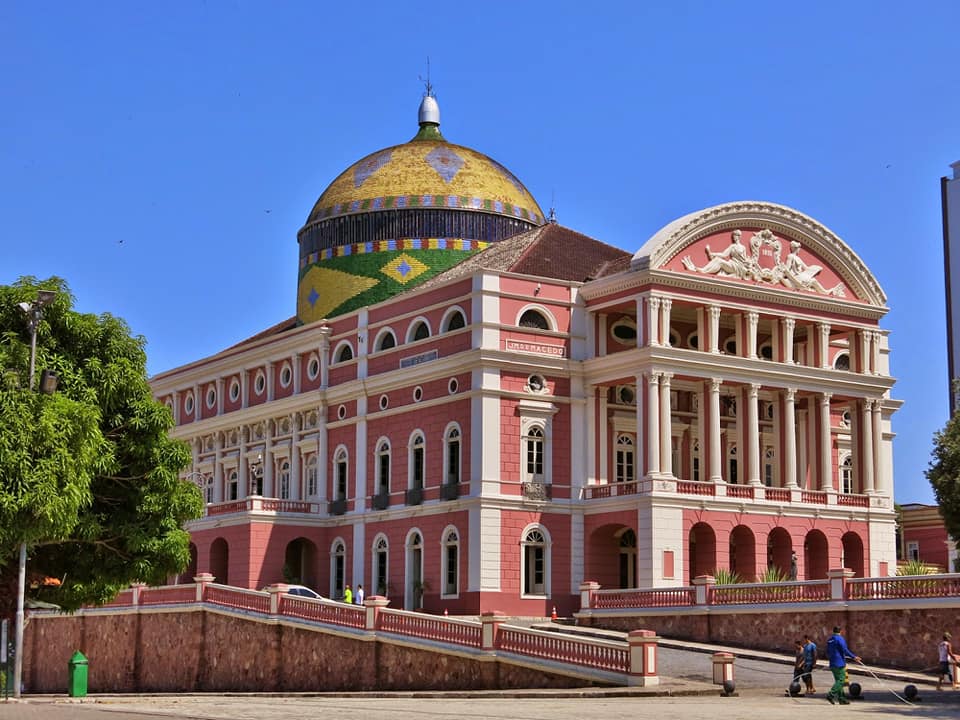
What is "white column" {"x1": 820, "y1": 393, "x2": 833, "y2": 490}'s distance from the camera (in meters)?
53.6

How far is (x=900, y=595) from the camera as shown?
3822cm

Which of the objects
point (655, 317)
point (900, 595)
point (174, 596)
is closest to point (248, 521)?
point (174, 596)

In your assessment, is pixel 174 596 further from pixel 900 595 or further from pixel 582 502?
pixel 900 595

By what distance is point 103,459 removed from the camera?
3484 centimetres

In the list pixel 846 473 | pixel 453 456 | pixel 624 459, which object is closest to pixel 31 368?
pixel 453 456

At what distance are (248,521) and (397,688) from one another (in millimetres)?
17218

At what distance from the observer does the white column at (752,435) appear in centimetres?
5166

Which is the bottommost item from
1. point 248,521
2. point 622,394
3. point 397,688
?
point 397,688

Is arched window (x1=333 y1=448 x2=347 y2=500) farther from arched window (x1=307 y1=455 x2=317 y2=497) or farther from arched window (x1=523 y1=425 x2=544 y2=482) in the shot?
arched window (x1=523 y1=425 x2=544 y2=482)

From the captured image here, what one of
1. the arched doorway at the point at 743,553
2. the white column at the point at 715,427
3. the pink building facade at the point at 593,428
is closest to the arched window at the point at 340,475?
the pink building facade at the point at 593,428

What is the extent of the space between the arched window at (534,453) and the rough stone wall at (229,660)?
9.77 metres

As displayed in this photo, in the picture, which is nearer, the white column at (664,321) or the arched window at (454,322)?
the white column at (664,321)

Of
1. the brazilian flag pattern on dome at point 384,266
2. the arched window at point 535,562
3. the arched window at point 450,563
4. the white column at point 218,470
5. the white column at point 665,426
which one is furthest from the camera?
the white column at point 218,470

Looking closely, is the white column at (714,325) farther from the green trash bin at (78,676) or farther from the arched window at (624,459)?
the green trash bin at (78,676)
